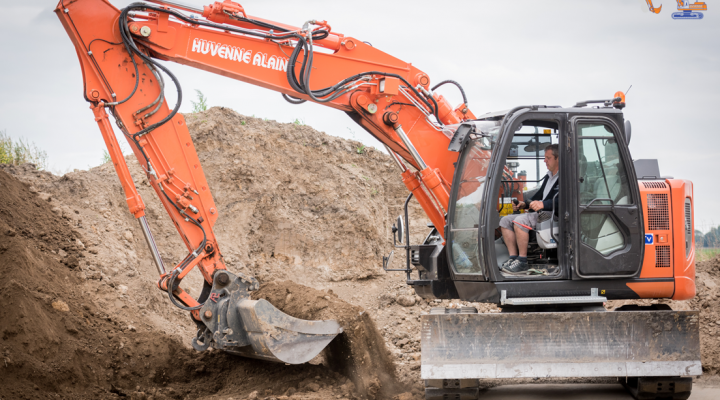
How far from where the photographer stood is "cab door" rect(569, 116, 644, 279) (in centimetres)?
507

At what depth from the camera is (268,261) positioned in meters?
11.2

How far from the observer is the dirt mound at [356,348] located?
5.63 metres

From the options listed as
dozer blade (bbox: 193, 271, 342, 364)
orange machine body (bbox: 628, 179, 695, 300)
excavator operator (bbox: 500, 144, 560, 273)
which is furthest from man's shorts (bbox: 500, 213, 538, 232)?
dozer blade (bbox: 193, 271, 342, 364)

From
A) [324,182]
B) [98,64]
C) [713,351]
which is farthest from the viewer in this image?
[324,182]

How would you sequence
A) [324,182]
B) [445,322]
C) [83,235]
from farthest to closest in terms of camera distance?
1. [324,182]
2. [83,235]
3. [445,322]

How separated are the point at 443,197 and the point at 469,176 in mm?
392

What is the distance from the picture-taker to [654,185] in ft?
17.5

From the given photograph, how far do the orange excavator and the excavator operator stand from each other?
3.6 inches

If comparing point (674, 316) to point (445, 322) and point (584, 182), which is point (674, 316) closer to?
point (584, 182)

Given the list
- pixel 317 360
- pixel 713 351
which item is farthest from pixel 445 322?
pixel 713 351

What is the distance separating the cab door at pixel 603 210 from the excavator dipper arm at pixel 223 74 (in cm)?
127

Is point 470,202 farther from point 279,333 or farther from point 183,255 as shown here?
point 183,255

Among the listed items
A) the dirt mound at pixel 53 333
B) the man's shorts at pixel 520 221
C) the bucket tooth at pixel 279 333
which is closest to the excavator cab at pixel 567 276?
the man's shorts at pixel 520 221

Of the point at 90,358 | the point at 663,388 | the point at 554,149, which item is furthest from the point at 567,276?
the point at 90,358
